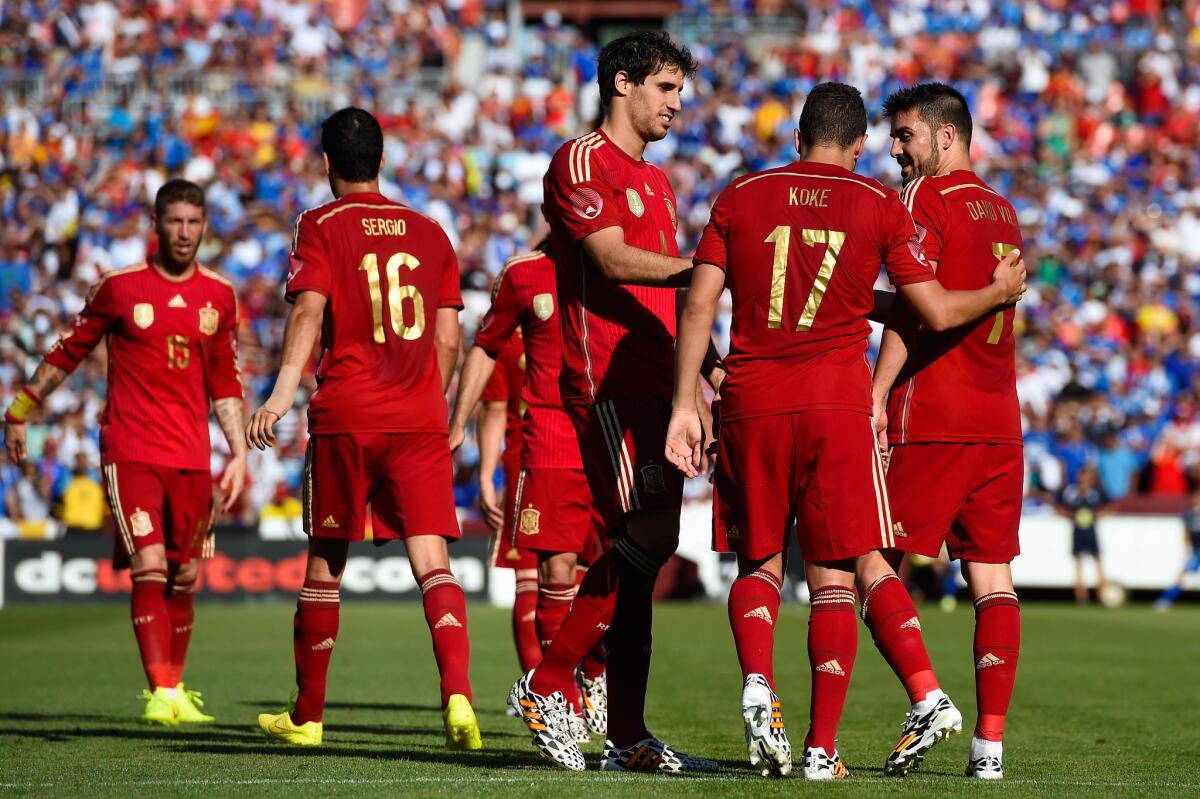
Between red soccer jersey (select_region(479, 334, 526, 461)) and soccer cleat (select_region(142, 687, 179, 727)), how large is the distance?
96.0 inches

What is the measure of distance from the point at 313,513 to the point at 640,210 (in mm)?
1966

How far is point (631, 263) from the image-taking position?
640 cm

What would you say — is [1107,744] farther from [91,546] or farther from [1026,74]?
[1026,74]

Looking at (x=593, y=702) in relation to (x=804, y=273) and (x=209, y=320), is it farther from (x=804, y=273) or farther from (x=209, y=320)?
(x=804, y=273)

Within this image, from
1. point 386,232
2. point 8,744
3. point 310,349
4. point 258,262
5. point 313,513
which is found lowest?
point 8,744

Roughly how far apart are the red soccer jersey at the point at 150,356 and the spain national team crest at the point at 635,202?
3.59 metres

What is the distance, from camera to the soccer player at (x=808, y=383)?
6211mm

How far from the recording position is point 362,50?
1342 inches

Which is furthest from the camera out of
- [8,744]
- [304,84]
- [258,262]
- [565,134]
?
[304,84]

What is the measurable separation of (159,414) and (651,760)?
3896 mm

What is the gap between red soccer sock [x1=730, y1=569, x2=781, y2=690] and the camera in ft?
20.3

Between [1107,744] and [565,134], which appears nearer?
[1107,744]

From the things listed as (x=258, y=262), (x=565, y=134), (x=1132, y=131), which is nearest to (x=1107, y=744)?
(x=258, y=262)

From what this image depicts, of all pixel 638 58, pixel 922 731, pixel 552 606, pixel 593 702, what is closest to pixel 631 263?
pixel 638 58
